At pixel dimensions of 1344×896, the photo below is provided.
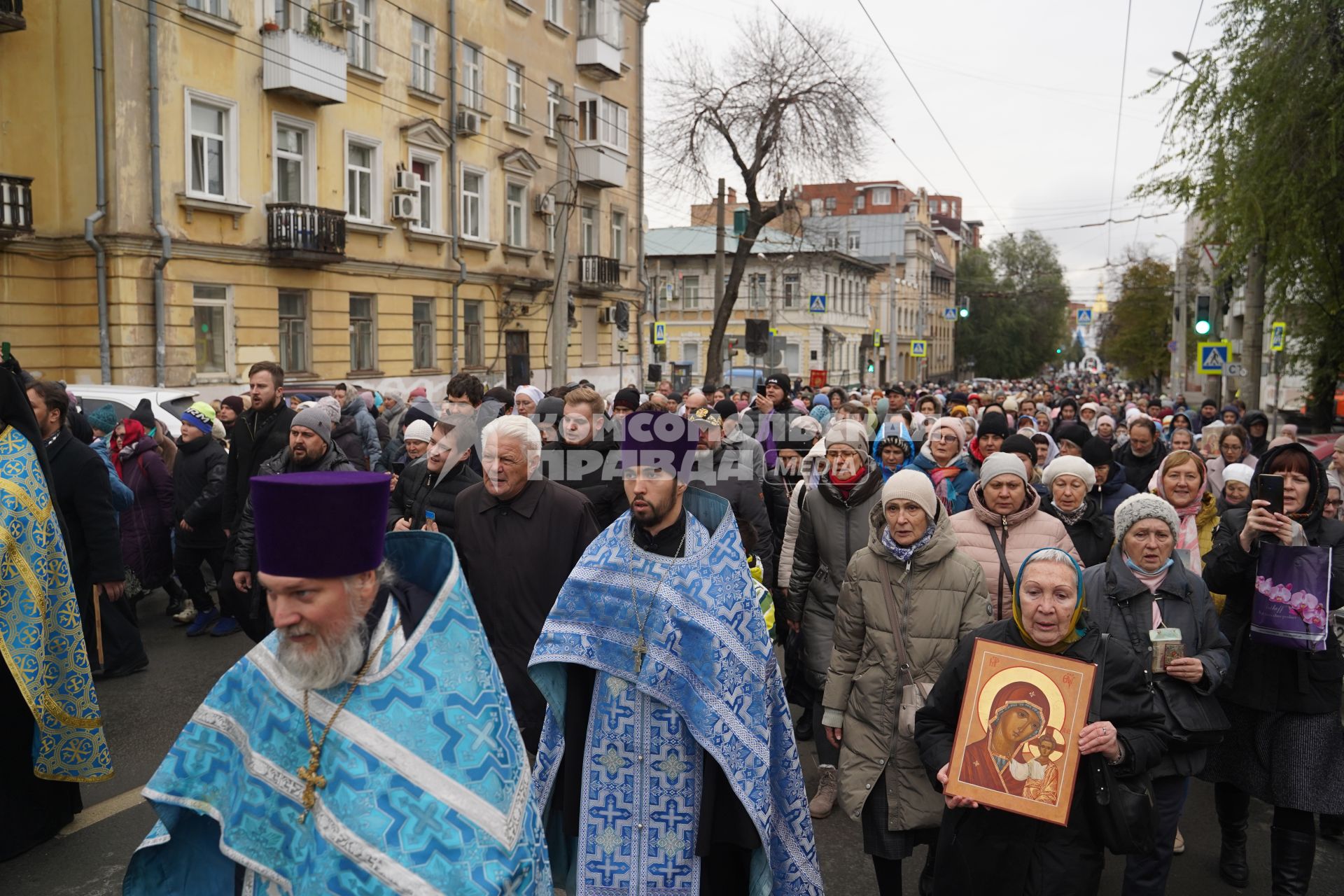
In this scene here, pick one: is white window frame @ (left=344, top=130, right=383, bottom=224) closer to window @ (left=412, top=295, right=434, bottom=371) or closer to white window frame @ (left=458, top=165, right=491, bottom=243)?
window @ (left=412, top=295, right=434, bottom=371)

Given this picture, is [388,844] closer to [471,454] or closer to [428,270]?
[471,454]

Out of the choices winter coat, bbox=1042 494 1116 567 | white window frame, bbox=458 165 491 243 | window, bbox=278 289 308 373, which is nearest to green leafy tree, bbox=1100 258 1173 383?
white window frame, bbox=458 165 491 243

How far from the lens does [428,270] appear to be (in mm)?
26516

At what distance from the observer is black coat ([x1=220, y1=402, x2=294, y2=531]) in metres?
7.44

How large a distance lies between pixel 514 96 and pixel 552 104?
200cm

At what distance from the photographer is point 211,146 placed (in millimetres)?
20031

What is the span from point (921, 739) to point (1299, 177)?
13091mm

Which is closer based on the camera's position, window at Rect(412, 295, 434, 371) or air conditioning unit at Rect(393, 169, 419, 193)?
air conditioning unit at Rect(393, 169, 419, 193)

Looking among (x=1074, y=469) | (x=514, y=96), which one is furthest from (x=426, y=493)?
(x=514, y=96)

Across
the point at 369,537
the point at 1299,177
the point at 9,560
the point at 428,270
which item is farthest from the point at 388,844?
the point at 428,270

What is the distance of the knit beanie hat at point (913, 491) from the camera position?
15.4ft

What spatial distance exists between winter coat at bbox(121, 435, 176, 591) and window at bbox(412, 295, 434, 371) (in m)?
17.1

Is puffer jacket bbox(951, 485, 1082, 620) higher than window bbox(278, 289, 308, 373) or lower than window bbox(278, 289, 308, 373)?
lower

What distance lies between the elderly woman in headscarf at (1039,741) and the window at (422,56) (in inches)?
965
